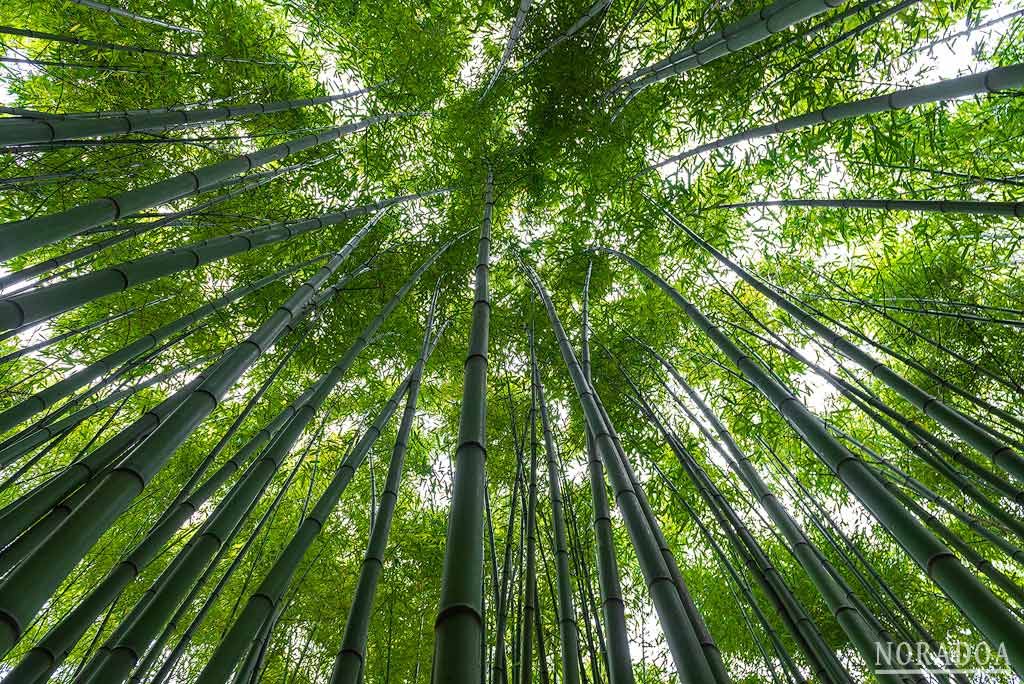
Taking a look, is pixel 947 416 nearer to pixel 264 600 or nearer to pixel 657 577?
pixel 657 577

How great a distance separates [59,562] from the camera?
2.97ft

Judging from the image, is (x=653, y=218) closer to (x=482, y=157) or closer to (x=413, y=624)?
(x=482, y=157)

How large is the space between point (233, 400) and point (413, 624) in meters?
2.49

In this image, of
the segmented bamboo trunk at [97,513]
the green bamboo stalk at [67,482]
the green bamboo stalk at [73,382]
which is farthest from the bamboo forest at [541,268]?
the segmented bamboo trunk at [97,513]

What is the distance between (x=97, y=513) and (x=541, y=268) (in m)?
4.13

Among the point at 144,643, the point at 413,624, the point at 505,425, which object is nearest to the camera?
the point at 144,643

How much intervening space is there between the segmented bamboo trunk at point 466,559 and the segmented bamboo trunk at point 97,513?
0.63 m

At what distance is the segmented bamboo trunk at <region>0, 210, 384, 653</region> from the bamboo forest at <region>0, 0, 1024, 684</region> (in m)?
Answer: 0.72

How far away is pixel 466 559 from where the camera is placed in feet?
2.83

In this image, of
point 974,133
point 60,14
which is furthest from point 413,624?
point 974,133

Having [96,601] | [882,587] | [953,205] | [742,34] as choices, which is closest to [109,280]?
[96,601]

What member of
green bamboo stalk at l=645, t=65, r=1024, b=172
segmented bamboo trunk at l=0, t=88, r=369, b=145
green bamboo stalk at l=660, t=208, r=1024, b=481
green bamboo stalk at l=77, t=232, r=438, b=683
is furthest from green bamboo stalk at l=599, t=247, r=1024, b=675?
segmented bamboo trunk at l=0, t=88, r=369, b=145

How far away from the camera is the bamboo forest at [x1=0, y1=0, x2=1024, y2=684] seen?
114 inches

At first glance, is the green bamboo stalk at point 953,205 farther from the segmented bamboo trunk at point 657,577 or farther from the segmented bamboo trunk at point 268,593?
the segmented bamboo trunk at point 268,593
